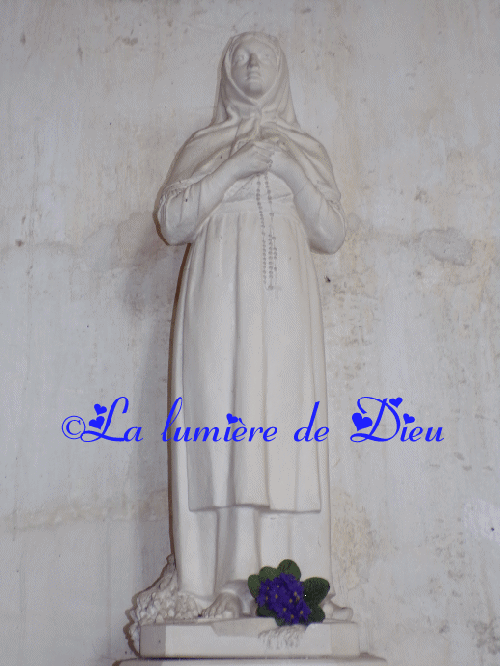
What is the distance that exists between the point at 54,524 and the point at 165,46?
7.05 feet

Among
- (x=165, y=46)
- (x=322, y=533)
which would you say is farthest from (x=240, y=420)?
(x=165, y=46)

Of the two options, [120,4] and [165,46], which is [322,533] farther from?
Result: [120,4]

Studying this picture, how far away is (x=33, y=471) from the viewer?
3.39 m

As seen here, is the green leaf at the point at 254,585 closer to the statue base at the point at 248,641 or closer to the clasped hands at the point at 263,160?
the statue base at the point at 248,641

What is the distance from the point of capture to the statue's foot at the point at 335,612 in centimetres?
274

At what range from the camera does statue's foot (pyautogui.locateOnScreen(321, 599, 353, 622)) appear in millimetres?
2740

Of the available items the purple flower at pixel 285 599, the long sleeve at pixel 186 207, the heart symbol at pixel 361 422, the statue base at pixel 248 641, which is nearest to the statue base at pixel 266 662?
the statue base at pixel 248 641

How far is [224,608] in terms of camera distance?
8.62 feet

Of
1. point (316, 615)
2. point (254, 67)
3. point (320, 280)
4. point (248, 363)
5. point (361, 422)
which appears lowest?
point (316, 615)

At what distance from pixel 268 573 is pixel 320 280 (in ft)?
4.61

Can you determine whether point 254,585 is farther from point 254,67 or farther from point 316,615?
point 254,67

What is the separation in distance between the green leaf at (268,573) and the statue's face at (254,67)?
5.66 ft

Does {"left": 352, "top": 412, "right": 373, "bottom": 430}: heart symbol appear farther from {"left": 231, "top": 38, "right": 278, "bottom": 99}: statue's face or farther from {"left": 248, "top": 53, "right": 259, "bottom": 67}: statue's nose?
{"left": 248, "top": 53, "right": 259, "bottom": 67}: statue's nose

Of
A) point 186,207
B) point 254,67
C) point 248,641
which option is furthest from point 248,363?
point 254,67
